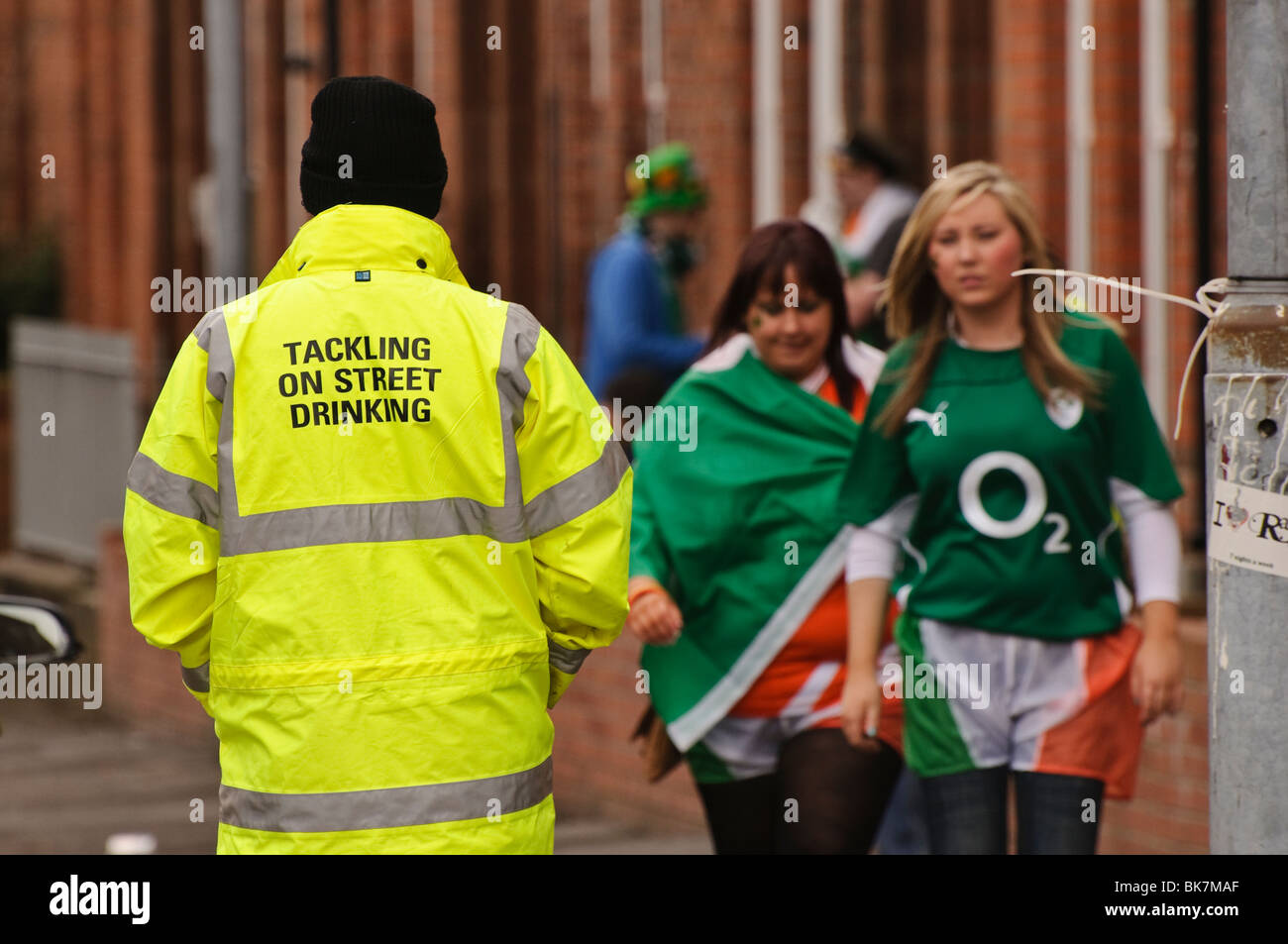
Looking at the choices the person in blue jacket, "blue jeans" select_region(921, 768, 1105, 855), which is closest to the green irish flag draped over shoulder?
"blue jeans" select_region(921, 768, 1105, 855)

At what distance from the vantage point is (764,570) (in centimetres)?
526

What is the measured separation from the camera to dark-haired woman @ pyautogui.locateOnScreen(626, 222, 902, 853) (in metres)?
5.20

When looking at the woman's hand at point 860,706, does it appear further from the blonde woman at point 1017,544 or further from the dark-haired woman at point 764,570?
the dark-haired woman at point 764,570

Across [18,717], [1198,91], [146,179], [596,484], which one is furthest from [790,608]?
[146,179]

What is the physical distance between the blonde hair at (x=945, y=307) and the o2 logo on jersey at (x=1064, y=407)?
0.04 feet

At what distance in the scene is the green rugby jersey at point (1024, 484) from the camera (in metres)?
4.79

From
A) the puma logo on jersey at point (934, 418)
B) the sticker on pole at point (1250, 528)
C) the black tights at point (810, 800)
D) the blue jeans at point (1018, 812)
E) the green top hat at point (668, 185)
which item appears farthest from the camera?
the green top hat at point (668, 185)

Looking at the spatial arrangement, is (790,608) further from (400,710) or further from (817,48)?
→ (817,48)

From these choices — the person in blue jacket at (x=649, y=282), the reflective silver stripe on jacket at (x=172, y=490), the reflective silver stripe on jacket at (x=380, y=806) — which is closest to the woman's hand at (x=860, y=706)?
the reflective silver stripe on jacket at (x=380, y=806)

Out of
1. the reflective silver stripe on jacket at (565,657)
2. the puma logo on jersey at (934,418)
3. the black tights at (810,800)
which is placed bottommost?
the black tights at (810,800)

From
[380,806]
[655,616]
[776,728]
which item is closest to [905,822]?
[776,728]
